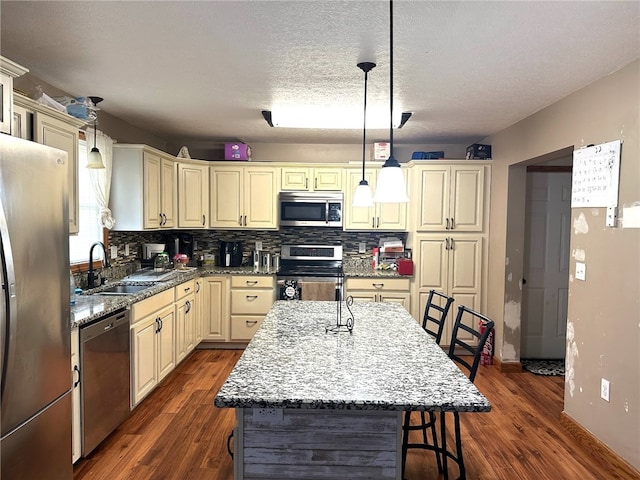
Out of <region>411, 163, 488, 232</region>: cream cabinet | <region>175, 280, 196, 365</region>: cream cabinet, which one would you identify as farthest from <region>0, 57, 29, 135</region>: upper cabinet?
<region>411, 163, 488, 232</region>: cream cabinet

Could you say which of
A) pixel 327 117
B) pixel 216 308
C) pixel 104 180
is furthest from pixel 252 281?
pixel 327 117

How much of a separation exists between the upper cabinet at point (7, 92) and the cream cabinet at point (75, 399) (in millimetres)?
→ 1072

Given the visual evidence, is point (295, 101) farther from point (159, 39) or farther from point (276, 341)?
point (276, 341)

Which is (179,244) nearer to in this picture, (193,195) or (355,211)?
(193,195)

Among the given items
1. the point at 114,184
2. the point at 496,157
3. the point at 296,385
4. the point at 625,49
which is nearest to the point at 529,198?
the point at 496,157

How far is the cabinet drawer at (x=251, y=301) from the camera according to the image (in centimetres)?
459

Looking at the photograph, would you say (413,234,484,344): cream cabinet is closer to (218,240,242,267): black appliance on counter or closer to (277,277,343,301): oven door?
(277,277,343,301): oven door

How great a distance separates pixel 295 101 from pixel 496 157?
2.28 metres

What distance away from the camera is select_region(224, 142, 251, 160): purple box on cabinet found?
4.75m

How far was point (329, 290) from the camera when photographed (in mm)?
4535

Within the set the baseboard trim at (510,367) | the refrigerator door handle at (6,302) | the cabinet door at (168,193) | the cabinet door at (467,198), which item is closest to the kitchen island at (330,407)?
the refrigerator door handle at (6,302)

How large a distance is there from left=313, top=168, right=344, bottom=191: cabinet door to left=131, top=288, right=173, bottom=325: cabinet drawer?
202 centimetres

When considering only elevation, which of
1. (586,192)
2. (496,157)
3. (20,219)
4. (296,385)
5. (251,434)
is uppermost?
(496,157)

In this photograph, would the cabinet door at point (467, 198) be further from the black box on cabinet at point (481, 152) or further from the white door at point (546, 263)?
the white door at point (546, 263)
